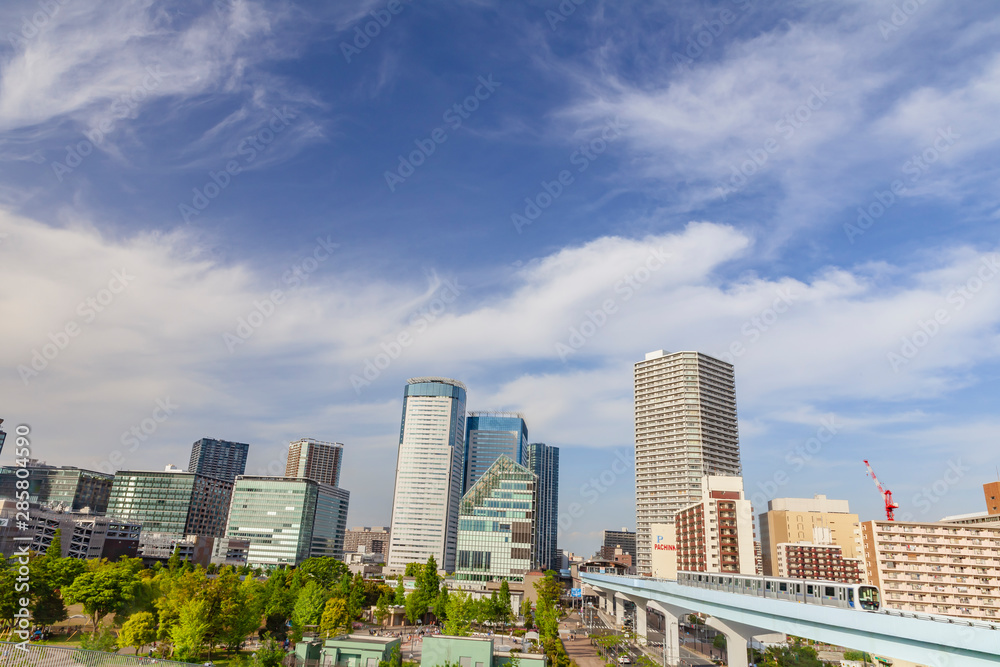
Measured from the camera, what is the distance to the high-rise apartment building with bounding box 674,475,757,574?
4520 inches

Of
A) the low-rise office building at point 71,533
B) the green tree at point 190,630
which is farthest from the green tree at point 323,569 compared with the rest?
the green tree at point 190,630

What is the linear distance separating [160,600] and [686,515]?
361 ft

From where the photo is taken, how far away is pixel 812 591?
41.0 m

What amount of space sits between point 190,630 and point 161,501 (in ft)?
528

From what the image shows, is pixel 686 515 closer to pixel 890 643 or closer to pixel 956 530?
pixel 956 530

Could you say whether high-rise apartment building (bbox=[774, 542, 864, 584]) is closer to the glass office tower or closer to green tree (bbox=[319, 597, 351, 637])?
green tree (bbox=[319, 597, 351, 637])

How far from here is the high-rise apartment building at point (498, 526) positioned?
407 ft

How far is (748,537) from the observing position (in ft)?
378

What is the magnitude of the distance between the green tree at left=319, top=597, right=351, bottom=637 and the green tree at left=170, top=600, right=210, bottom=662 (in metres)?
13.7

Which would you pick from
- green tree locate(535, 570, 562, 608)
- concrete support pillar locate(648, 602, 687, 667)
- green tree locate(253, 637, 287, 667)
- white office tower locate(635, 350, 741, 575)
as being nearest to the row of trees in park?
green tree locate(253, 637, 287, 667)

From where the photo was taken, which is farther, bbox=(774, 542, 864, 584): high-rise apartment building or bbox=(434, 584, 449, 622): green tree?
bbox=(774, 542, 864, 584): high-rise apartment building

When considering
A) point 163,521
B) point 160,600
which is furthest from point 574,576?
point 160,600

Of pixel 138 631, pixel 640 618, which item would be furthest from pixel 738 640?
pixel 138 631

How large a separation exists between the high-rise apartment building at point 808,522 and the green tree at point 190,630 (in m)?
174
